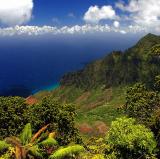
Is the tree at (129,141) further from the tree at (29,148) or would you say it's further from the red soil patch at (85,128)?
the red soil patch at (85,128)

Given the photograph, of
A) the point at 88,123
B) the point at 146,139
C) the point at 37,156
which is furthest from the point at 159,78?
the point at 88,123

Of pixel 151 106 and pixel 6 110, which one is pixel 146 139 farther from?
pixel 6 110

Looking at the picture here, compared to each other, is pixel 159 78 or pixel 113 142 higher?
pixel 159 78

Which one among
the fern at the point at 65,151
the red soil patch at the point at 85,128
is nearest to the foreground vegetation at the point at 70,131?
the fern at the point at 65,151

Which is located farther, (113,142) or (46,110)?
(46,110)

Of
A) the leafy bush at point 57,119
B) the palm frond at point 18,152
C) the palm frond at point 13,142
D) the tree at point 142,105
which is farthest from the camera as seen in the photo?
the tree at point 142,105
